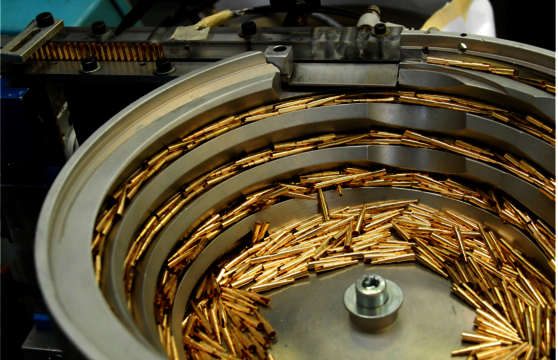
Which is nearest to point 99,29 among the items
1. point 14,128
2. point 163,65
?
point 163,65

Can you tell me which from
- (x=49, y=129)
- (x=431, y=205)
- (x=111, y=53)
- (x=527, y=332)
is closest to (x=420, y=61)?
(x=431, y=205)

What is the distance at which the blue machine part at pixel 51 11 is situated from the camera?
2.74 m

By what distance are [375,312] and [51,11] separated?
2.21 meters

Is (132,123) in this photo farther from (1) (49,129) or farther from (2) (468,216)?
(2) (468,216)

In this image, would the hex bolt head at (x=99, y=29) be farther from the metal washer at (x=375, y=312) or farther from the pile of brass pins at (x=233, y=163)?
the metal washer at (x=375, y=312)

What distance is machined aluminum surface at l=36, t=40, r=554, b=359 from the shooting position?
1.33m

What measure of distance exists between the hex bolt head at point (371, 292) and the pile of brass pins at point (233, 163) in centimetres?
61

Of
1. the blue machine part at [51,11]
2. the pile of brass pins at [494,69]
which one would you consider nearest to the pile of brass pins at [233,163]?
the pile of brass pins at [494,69]

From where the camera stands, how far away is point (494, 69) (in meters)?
2.03

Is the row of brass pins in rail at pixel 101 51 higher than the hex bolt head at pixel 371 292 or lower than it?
higher

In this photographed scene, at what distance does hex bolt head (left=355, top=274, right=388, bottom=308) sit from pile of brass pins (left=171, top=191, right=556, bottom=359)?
0.29 metres

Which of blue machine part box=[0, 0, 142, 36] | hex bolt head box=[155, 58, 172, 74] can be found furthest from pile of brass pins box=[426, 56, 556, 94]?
blue machine part box=[0, 0, 142, 36]

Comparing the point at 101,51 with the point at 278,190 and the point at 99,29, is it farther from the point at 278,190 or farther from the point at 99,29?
the point at 278,190

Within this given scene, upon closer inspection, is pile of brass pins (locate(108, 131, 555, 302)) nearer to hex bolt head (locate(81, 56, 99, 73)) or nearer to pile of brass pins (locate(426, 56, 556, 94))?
pile of brass pins (locate(426, 56, 556, 94))
